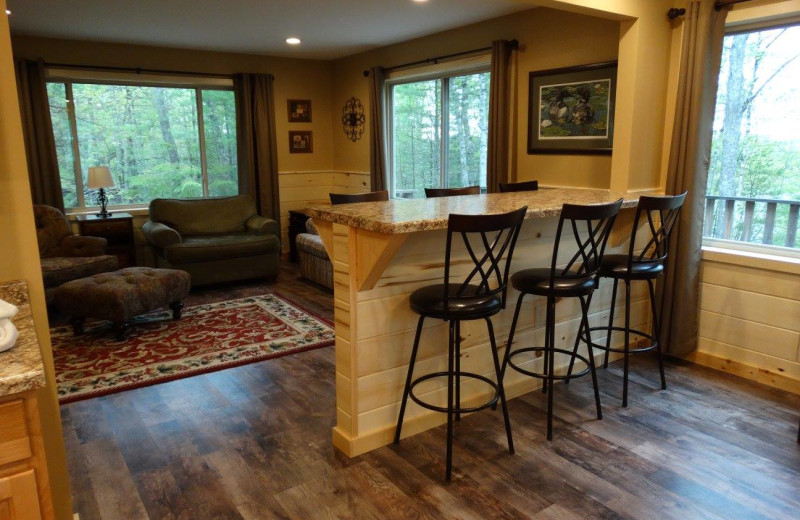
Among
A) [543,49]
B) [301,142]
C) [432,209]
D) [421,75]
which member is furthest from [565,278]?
[301,142]

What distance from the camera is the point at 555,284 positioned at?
2.59 m

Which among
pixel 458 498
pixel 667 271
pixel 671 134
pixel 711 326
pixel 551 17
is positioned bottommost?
pixel 458 498

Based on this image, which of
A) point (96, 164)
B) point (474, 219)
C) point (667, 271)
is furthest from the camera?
point (96, 164)

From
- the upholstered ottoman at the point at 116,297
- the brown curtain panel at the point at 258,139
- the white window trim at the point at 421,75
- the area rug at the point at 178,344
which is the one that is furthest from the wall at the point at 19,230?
the brown curtain panel at the point at 258,139

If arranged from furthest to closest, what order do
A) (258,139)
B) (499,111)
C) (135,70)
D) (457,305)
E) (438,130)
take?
(258,139) < (135,70) < (438,130) < (499,111) < (457,305)

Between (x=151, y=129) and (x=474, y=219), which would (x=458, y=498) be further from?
(x=151, y=129)

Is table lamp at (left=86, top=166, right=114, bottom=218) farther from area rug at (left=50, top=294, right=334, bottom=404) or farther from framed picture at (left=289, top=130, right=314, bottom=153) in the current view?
framed picture at (left=289, top=130, right=314, bottom=153)

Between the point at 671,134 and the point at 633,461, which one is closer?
the point at 633,461

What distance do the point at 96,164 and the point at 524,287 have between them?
5.39 meters

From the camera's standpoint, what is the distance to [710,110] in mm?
3311

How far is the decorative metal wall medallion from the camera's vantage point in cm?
679

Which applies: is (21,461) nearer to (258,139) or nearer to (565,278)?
(565,278)

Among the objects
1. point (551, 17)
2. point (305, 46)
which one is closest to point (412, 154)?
point (305, 46)

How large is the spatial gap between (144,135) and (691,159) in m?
5.61
